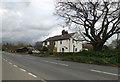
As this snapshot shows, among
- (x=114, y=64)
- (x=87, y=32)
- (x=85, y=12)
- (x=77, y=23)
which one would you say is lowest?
(x=114, y=64)

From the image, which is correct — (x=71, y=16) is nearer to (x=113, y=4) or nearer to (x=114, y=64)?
(x=113, y=4)

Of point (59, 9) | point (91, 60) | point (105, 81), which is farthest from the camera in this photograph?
point (59, 9)

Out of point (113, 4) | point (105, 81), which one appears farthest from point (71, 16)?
point (105, 81)

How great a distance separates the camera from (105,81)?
7.16 metres

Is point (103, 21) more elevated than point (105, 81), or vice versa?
point (103, 21)

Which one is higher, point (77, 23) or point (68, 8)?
point (68, 8)

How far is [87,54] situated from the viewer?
25.3 meters

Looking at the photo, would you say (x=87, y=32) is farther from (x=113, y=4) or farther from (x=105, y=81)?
(x=105, y=81)

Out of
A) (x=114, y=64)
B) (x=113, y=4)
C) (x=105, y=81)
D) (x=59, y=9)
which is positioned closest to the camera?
(x=105, y=81)

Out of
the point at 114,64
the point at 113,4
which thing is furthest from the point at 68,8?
the point at 114,64

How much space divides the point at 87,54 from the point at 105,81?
18.3 m

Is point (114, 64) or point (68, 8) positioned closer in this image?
point (114, 64)

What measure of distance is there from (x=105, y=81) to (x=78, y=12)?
21812 millimetres

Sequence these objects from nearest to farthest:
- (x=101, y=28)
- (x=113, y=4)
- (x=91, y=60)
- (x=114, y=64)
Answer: (x=114, y=64) < (x=91, y=60) < (x=113, y=4) < (x=101, y=28)
